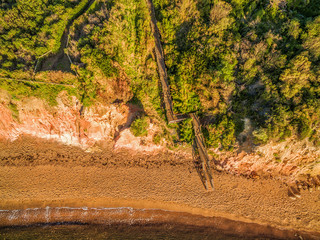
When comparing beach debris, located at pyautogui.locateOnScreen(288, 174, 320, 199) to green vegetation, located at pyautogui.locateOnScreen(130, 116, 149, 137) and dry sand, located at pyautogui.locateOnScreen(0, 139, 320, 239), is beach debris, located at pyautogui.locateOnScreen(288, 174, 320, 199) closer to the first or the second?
dry sand, located at pyautogui.locateOnScreen(0, 139, 320, 239)

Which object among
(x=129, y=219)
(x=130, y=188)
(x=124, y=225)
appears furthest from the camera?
(x=130, y=188)

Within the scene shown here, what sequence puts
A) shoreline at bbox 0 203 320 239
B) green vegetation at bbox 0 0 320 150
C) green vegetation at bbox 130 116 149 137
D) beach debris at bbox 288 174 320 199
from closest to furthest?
1. green vegetation at bbox 0 0 320 150
2. green vegetation at bbox 130 116 149 137
3. shoreline at bbox 0 203 320 239
4. beach debris at bbox 288 174 320 199

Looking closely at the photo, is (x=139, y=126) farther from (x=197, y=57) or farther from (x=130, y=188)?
(x=197, y=57)

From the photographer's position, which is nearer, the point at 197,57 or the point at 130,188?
the point at 197,57

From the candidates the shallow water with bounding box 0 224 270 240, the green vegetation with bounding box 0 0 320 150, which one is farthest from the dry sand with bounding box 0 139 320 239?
the green vegetation with bounding box 0 0 320 150

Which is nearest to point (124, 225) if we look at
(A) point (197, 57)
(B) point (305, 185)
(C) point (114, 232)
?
(C) point (114, 232)

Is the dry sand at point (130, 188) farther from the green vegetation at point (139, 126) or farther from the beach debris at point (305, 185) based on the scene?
the green vegetation at point (139, 126)
